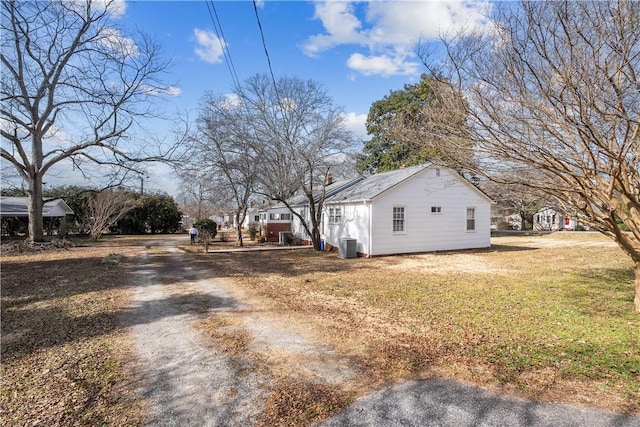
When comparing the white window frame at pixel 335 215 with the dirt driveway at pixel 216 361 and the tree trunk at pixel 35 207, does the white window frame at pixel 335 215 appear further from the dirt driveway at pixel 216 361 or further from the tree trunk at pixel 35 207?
the tree trunk at pixel 35 207

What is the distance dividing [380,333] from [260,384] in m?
2.23

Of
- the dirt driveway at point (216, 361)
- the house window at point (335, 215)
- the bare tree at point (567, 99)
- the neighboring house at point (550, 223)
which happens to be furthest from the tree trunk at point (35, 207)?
the neighboring house at point (550, 223)

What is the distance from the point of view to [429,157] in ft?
23.2

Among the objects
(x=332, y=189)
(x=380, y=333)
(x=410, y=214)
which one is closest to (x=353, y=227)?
(x=410, y=214)

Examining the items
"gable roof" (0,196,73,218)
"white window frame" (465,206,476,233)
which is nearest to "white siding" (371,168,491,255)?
"white window frame" (465,206,476,233)

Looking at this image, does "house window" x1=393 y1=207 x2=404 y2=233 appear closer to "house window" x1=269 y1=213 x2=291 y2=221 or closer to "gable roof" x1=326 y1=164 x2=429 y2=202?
"gable roof" x1=326 y1=164 x2=429 y2=202

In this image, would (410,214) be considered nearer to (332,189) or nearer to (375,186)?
(375,186)

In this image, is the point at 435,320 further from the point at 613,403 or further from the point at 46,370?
the point at 46,370

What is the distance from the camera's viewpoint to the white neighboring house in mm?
14867

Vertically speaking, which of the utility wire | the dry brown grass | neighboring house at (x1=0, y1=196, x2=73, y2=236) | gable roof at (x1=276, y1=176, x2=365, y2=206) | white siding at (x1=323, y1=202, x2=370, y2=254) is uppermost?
the utility wire

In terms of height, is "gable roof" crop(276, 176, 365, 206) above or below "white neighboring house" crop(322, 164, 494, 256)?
above

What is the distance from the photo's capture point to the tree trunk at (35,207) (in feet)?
54.9

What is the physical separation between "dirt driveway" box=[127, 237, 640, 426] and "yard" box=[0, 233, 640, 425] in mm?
148

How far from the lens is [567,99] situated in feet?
15.1
